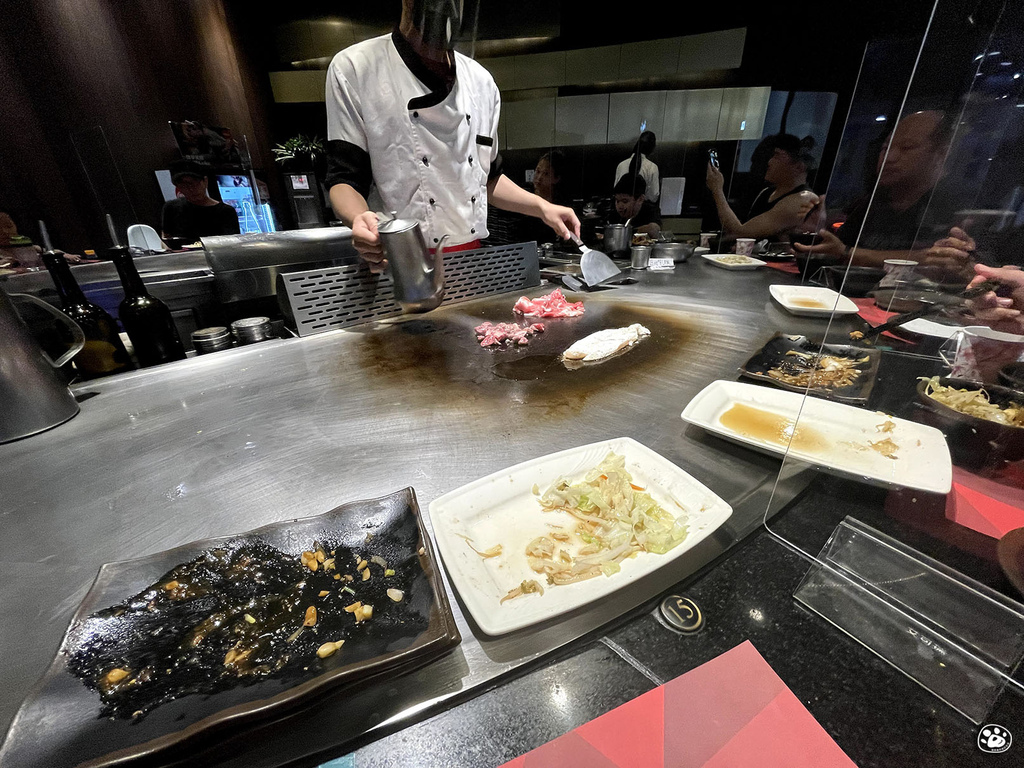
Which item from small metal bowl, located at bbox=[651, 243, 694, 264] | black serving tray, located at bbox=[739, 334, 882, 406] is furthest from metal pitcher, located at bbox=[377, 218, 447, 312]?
small metal bowl, located at bbox=[651, 243, 694, 264]

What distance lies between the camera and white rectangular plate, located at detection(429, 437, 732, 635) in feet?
2.18

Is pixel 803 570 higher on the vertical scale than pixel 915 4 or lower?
lower

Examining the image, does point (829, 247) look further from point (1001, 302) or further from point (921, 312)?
point (1001, 302)

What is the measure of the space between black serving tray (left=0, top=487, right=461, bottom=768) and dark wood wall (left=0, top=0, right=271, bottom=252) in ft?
20.8

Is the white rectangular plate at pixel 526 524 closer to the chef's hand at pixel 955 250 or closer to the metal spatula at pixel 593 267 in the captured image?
the chef's hand at pixel 955 250

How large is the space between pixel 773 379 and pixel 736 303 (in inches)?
50.3

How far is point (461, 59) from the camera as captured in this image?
2717mm

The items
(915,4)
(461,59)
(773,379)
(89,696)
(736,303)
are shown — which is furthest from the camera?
(915,4)

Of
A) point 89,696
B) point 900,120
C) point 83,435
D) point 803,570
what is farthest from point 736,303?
point 83,435

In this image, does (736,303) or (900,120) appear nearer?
(900,120)

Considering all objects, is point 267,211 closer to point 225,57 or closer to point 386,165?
point 225,57

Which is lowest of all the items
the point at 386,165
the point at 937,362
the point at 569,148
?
the point at 937,362

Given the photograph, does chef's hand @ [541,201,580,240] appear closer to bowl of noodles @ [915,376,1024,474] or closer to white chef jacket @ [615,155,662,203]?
bowl of noodles @ [915,376,1024,474]

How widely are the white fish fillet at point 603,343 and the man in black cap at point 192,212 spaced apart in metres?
6.41
